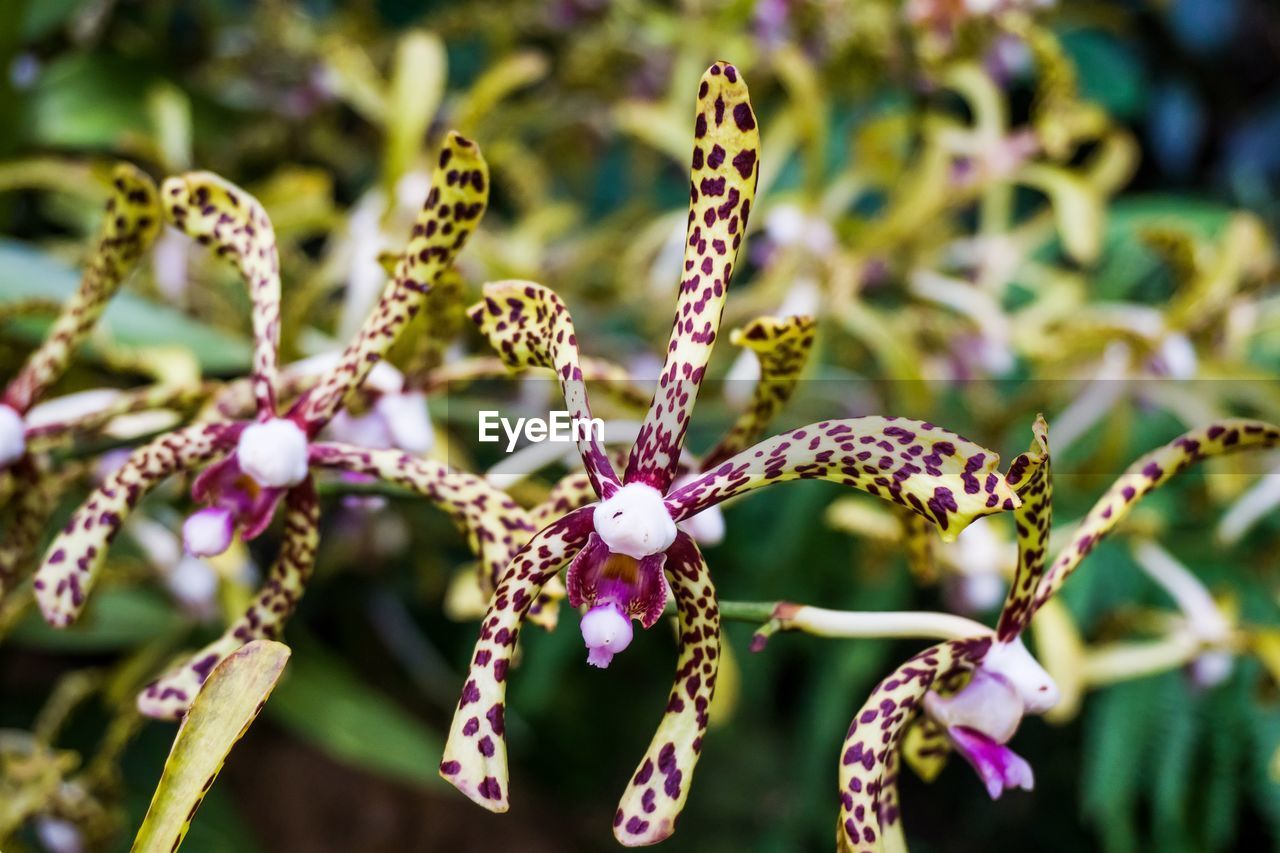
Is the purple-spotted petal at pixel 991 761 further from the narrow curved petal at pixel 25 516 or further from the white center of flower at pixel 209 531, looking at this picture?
the narrow curved petal at pixel 25 516

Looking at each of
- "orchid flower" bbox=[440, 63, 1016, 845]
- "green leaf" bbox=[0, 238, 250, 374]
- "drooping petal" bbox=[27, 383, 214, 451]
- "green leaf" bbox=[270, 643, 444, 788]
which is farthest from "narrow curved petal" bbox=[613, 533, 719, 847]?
"green leaf" bbox=[270, 643, 444, 788]

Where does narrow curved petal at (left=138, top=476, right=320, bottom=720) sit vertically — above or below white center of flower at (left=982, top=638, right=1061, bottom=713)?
below

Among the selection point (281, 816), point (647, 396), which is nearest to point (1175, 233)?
point (647, 396)

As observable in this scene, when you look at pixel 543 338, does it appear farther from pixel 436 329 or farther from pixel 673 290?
pixel 673 290

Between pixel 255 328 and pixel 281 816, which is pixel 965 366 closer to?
pixel 255 328

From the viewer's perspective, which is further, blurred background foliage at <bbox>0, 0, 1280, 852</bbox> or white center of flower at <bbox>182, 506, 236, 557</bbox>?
blurred background foliage at <bbox>0, 0, 1280, 852</bbox>

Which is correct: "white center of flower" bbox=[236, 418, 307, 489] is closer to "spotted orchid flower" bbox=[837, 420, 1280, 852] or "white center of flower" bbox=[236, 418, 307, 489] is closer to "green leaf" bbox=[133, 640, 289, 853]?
"green leaf" bbox=[133, 640, 289, 853]
